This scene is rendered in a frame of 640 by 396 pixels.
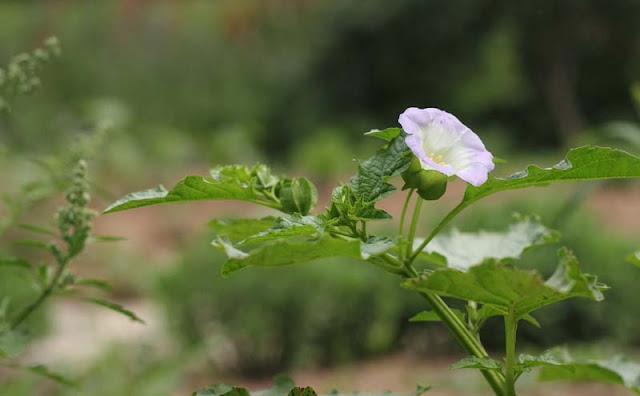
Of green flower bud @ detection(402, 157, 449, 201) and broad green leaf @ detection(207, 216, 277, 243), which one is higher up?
broad green leaf @ detection(207, 216, 277, 243)

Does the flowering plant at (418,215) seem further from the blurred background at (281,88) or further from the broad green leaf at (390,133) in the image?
the blurred background at (281,88)

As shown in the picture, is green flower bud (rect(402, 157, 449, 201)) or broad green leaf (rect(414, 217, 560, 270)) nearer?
green flower bud (rect(402, 157, 449, 201))

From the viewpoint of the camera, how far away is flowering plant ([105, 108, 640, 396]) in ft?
1.57

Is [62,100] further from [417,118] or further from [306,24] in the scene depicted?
[417,118]

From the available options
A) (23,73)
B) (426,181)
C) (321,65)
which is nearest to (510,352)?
(426,181)

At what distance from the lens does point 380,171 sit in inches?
21.4

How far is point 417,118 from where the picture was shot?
0.55 m

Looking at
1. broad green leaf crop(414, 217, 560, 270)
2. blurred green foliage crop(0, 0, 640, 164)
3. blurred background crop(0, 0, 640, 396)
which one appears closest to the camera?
broad green leaf crop(414, 217, 560, 270)

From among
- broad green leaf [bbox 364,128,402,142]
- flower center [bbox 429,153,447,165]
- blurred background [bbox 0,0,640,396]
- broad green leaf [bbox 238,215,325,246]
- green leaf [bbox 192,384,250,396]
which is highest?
blurred background [bbox 0,0,640,396]

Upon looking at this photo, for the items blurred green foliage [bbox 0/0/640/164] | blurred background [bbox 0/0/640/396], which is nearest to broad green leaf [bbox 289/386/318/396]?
blurred background [bbox 0/0/640/396]

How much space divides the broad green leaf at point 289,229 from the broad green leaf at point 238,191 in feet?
0.17

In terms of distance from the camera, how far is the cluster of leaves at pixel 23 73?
815 mm

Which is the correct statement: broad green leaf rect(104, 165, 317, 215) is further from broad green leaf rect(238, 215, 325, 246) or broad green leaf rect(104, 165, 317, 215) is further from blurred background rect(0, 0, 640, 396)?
blurred background rect(0, 0, 640, 396)

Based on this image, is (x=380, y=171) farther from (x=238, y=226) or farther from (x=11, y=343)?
(x=11, y=343)
